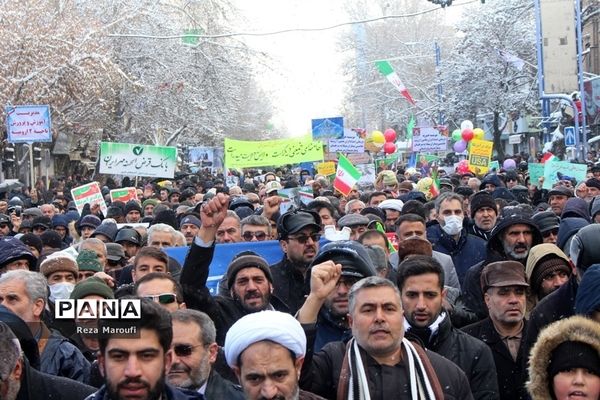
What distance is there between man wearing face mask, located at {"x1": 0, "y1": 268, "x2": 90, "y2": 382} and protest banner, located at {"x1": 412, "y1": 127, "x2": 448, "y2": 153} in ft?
64.2

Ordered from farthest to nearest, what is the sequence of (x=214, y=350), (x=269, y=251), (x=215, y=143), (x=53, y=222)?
(x=215, y=143) → (x=53, y=222) → (x=269, y=251) → (x=214, y=350)

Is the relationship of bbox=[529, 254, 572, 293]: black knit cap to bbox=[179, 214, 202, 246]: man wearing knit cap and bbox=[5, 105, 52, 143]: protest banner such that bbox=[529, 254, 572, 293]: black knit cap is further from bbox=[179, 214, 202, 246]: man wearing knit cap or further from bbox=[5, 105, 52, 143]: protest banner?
bbox=[5, 105, 52, 143]: protest banner

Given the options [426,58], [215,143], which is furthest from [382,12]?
[215,143]

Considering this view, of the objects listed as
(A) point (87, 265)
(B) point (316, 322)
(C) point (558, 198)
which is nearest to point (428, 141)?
(C) point (558, 198)

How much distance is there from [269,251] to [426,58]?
161 feet

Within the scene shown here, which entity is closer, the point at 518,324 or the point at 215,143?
the point at 518,324

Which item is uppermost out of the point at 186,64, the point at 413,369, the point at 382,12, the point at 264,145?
the point at 382,12

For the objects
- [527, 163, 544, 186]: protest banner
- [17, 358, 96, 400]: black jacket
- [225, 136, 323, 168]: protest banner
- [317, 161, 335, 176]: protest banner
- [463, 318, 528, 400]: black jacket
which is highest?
[225, 136, 323, 168]: protest banner

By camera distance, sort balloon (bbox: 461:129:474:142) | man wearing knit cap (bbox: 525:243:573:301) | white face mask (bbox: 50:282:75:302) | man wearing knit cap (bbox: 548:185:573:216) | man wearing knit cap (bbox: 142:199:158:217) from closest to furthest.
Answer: man wearing knit cap (bbox: 525:243:573:301)
white face mask (bbox: 50:282:75:302)
man wearing knit cap (bbox: 548:185:573:216)
man wearing knit cap (bbox: 142:199:158:217)
balloon (bbox: 461:129:474:142)

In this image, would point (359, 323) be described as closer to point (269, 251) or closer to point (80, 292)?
point (80, 292)

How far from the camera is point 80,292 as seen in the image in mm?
5523

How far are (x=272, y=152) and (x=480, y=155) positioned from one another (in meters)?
4.30

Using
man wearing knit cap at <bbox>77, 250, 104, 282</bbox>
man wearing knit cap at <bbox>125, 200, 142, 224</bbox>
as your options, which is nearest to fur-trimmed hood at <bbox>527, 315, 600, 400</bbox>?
man wearing knit cap at <bbox>77, 250, 104, 282</bbox>

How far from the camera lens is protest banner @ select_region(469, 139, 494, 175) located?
65.1ft
